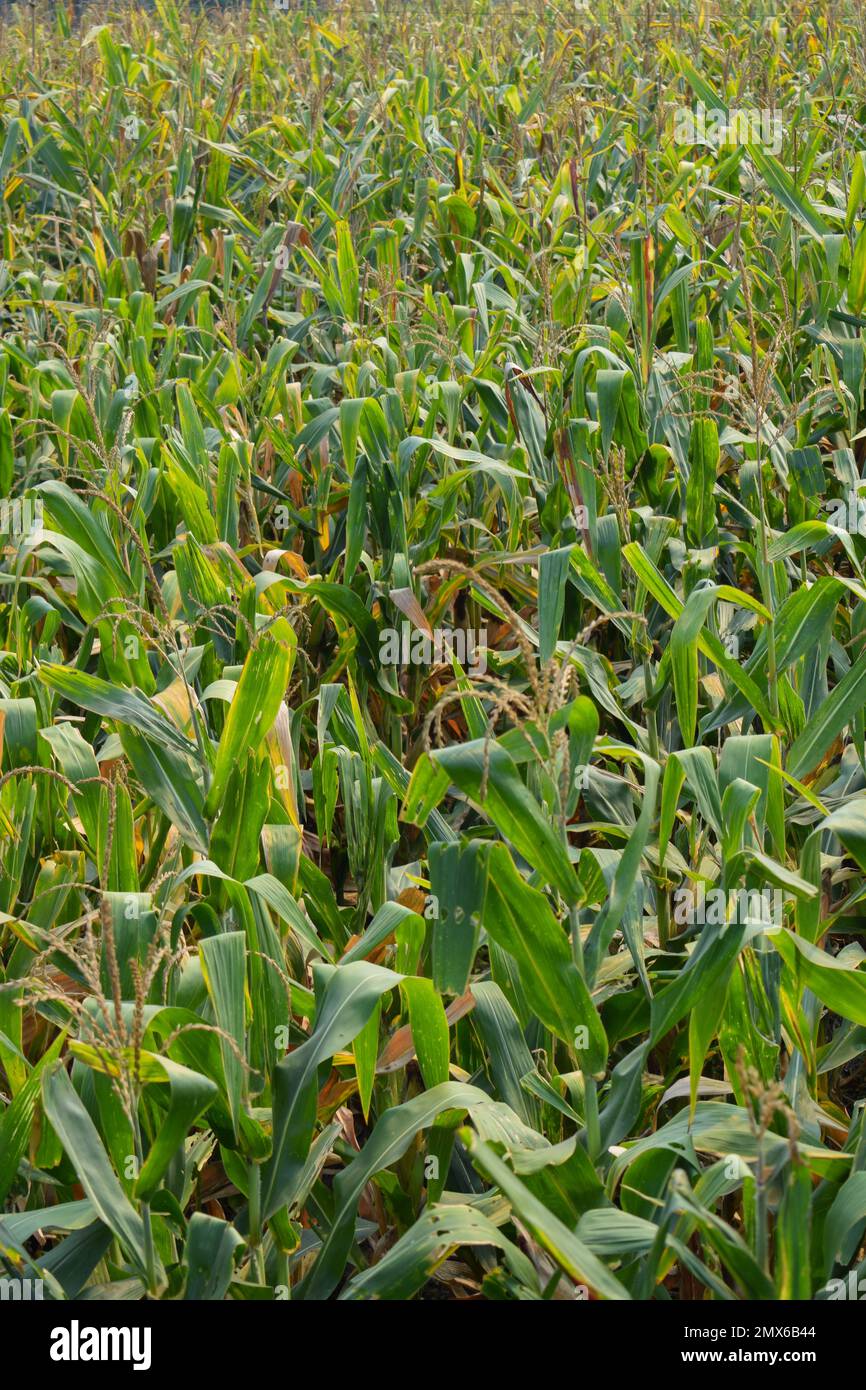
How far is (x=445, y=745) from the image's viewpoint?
2.35 meters

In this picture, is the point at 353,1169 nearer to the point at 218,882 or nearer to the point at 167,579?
the point at 218,882

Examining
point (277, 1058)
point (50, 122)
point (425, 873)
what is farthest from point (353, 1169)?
point (50, 122)

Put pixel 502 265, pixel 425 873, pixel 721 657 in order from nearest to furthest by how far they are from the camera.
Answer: pixel 721 657, pixel 425 873, pixel 502 265

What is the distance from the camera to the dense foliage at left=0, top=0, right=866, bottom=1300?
1.22 meters

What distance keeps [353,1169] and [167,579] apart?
117 centimetres

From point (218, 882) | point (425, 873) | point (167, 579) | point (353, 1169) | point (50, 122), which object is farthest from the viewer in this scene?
point (50, 122)

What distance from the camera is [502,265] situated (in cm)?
312

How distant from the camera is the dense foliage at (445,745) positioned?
1.22 m

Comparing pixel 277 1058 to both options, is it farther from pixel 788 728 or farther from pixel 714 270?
pixel 714 270

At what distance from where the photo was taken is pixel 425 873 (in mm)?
1854

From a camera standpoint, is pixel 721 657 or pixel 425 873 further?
pixel 425 873

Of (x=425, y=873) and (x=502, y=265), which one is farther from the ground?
(x=502, y=265)
